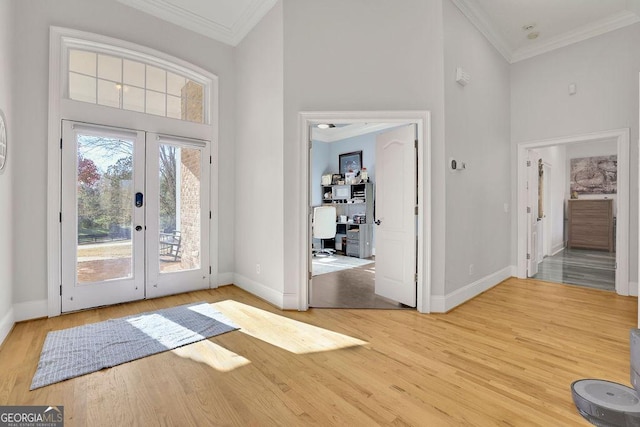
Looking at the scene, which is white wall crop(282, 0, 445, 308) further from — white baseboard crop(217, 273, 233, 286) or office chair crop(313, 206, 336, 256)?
A: office chair crop(313, 206, 336, 256)

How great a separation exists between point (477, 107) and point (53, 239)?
514 centimetres

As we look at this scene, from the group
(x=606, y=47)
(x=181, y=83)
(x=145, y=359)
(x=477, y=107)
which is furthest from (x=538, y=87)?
(x=145, y=359)

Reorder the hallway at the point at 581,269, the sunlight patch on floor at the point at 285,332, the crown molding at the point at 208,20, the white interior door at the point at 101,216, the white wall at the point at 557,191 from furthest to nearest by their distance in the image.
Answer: the white wall at the point at 557,191 → the hallway at the point at 581,269 → the crown molding at the point at 208,20 → the white interior door at the point at 101,216 → the sunlight patch on floor at the point at 285,332

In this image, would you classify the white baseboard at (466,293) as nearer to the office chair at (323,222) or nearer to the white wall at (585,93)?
the white wall at (585,93)

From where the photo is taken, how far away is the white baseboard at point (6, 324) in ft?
8.04

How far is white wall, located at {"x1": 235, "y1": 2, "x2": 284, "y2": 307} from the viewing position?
132 inches

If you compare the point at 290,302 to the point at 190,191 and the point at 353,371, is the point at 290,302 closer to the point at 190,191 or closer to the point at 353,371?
the point at 353,371

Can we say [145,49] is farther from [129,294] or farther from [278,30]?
[129,294]

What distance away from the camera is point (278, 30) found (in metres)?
3.31

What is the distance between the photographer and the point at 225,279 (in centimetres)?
425

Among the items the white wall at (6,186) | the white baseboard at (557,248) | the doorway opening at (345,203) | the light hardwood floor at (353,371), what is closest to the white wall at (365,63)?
the light hardwood floor at (353,371)

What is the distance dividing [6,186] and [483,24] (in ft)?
18.4

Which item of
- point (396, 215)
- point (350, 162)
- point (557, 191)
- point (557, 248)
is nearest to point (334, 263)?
point (396, 215)

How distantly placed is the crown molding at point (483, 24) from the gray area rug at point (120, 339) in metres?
4.42
